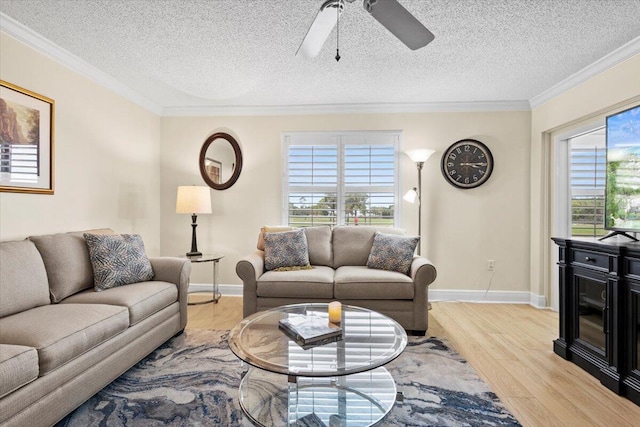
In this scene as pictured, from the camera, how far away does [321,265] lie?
3.69 metres

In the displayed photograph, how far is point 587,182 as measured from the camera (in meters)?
3.71

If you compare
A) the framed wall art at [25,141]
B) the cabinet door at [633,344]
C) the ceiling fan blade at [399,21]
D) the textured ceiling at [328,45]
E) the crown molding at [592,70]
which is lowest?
the cabinet door at [633,344]

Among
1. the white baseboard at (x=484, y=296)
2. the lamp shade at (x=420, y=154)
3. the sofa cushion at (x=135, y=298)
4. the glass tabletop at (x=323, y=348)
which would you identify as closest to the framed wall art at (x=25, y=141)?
the sofa cushion at (x=135, y=298)

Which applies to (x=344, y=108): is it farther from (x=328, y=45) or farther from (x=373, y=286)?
(x=373, y=286)

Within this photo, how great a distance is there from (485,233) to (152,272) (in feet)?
12.2

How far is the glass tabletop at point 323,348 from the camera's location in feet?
5.24

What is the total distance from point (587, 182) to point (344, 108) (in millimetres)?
2886

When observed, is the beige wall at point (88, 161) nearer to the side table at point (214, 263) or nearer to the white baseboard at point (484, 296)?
the side table at point (214, 263)

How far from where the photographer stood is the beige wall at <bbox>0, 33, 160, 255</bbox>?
254cm

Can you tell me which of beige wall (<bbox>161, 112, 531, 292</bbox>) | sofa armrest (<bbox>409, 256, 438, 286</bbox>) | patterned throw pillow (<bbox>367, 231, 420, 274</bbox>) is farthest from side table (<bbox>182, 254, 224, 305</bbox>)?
sofa armrest (<bbox>409, 256, 438, 286</bbox>)

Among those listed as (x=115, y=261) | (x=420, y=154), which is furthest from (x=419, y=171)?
(x=115, y=261)

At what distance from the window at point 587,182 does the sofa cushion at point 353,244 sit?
198cm

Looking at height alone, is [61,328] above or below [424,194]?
below

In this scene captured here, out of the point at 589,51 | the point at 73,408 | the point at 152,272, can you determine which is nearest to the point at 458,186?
the point at 589,51
